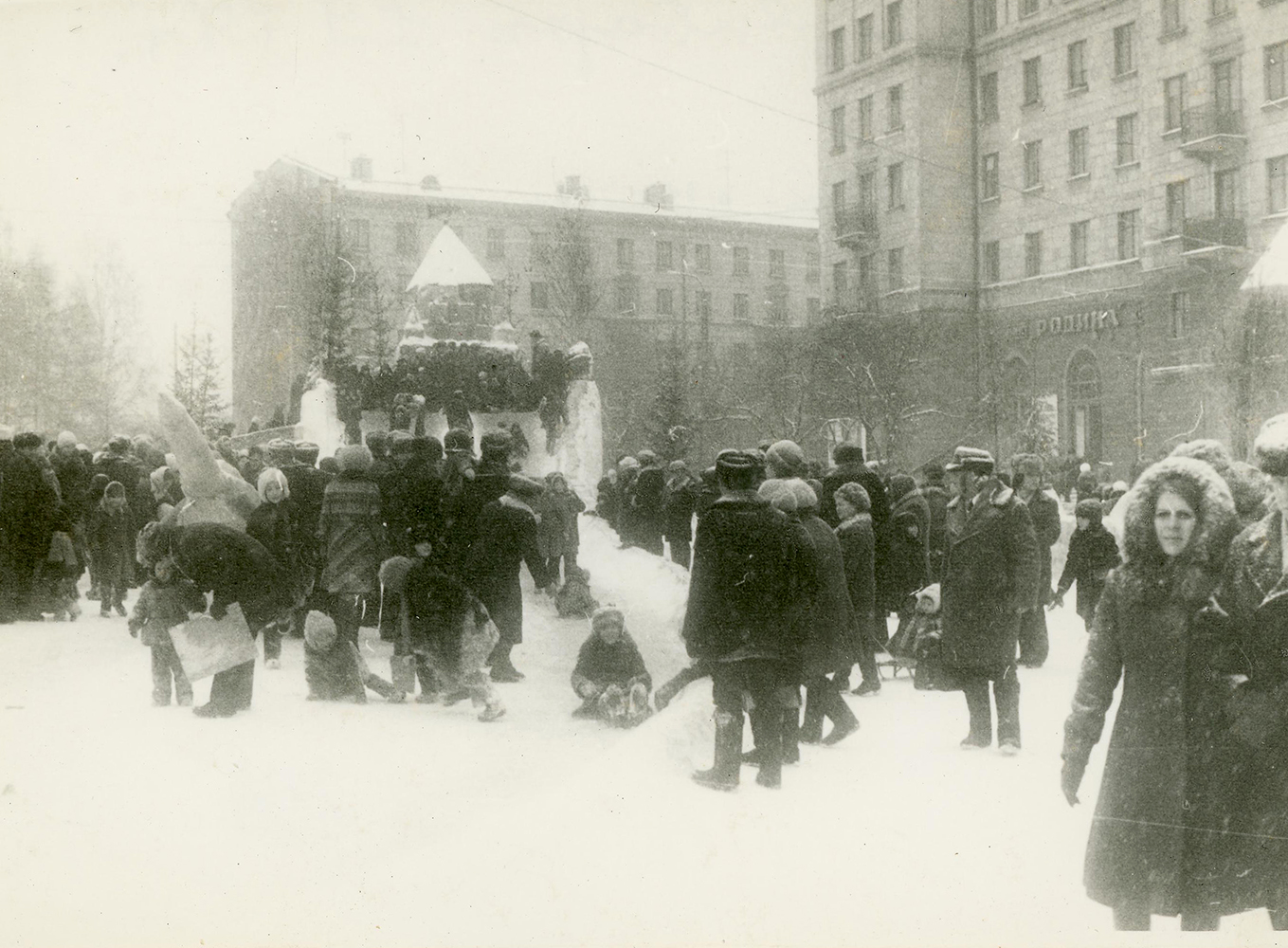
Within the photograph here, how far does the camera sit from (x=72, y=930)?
18.6ft

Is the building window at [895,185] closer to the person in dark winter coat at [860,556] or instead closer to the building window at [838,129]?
the building window at [838,129]

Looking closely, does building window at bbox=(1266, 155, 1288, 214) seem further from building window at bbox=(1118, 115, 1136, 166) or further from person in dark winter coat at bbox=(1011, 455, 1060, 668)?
person in dark winter coat at bbox=(1011, 455, 1060, 668)

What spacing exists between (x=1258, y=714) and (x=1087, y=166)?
4.11 metres

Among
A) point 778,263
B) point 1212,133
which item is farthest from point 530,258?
point 1212,133

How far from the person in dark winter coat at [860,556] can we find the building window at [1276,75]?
3313 millimetres

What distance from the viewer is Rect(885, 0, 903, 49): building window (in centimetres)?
776

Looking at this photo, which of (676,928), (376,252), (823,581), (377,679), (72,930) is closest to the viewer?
(676,928)

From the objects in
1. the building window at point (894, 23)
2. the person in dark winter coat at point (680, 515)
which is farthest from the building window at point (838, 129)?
the person in dark winter coat at point (680, 515)

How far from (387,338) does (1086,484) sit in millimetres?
10943

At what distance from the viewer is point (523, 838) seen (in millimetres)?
5629

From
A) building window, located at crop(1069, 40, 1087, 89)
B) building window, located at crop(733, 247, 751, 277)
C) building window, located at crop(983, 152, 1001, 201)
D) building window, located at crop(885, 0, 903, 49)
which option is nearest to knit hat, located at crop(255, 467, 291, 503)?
building window, located at crop(885, 0, 903, 49)

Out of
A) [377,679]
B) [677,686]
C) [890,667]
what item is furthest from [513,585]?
[890,667]

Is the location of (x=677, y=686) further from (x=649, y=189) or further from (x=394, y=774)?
(x=649, y=189)

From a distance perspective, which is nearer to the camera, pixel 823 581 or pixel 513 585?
pixel 823 581
